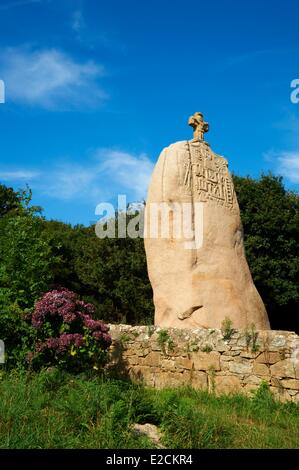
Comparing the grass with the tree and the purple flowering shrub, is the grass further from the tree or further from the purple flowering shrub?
the tree

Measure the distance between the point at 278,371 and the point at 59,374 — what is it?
3.83m

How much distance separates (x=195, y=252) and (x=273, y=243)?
10.6 m

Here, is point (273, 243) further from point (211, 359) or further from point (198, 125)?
point (211, 359)

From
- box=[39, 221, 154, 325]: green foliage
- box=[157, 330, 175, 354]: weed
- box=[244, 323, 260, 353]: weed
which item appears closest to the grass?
box=[244, 323, 260, 353]: weed

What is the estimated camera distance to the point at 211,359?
910 centimetres

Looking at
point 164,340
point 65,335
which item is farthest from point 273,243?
point 65,335

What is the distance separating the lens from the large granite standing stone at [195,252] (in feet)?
33.5

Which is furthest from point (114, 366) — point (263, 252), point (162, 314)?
point (263, 252)

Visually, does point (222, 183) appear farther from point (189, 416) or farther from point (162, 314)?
point (189, 416)

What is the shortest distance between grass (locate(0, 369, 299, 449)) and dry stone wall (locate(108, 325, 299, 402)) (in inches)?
39.2

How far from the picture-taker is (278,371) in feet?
27.7

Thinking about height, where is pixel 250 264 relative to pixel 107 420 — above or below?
above

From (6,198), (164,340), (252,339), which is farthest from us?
(6,198)
